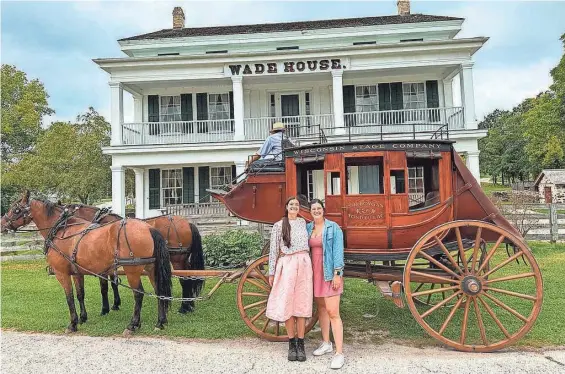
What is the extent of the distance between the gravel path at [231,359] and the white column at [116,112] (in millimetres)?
11192

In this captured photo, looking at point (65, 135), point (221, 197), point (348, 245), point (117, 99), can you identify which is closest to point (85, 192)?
point (65, 135)

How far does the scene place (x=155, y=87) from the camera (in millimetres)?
16797

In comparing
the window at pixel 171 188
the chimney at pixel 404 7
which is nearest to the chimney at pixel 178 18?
the window at pixel 171 188

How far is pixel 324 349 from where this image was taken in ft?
14.3

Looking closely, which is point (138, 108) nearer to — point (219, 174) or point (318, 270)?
point (219, 174)

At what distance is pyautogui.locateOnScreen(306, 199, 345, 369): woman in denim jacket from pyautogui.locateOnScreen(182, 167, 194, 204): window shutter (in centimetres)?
1348

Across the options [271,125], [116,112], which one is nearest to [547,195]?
[271,125]

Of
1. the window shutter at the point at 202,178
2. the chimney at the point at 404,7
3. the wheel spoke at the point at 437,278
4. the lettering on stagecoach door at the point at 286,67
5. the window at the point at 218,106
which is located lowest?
the wheel spoke at the point at 437,278

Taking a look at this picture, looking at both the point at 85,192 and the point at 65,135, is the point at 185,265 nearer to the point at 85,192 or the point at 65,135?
the point at 85,192

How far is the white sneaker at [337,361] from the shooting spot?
399 centimetres

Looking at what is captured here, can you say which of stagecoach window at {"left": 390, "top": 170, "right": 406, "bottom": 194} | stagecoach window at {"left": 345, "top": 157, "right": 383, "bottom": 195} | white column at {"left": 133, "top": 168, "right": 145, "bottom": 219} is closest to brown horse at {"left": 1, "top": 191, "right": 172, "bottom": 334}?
stagecoach window at {"left": 390, "top": 170, "right": 406, "bottom": 194}

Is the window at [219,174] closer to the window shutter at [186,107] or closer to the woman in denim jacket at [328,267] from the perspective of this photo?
the window shutter at [186,107]

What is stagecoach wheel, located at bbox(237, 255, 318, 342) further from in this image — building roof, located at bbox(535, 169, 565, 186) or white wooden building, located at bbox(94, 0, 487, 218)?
building roof, located at bbox(535, 169, 565, 186)

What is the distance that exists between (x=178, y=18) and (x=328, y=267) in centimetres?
2211
